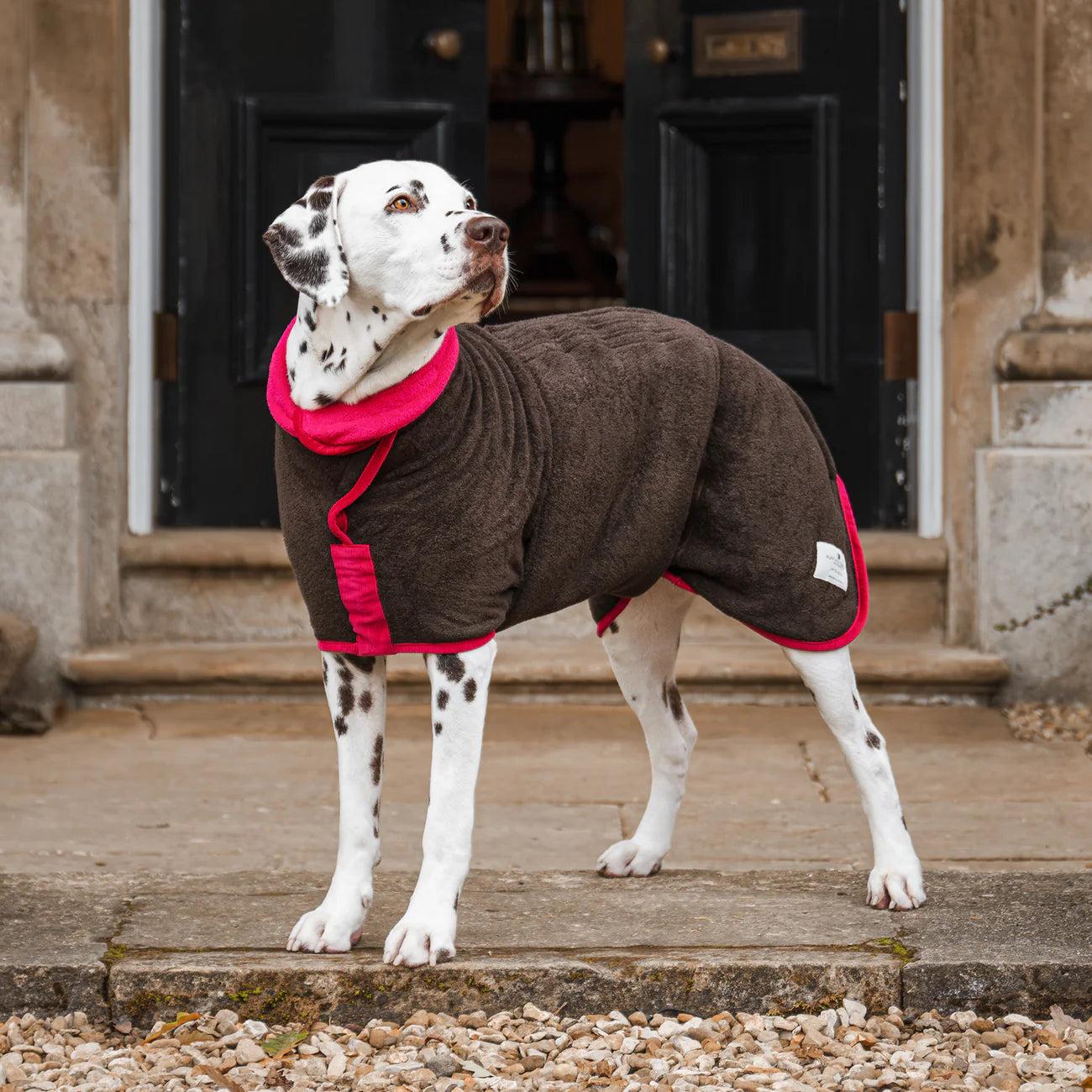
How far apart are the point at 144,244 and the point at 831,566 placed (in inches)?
130

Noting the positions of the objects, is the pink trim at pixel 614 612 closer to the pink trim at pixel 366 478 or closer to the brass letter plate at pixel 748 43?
the pink trim at pixel 366 478

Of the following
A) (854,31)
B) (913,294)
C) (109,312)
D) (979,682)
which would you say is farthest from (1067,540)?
(109,312)

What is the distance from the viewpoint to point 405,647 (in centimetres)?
274

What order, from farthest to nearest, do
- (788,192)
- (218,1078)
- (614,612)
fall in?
(788,192) < (614,612) < (218,1078)

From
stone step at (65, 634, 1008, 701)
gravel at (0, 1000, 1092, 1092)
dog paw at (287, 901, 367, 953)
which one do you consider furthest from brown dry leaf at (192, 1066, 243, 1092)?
stone step at (65, 634, 1008, 701)

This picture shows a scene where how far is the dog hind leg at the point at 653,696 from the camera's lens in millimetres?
3338

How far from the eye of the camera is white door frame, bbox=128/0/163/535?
557 centimetres

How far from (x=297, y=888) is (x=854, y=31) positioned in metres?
3.79

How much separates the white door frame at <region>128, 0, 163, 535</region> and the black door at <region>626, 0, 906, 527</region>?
5.39 ft

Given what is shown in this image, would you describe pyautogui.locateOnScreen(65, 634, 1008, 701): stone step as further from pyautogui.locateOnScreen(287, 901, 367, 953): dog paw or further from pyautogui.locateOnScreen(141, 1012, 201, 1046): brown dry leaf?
pyautogui.locateOnScreen(141, 1012, 201, 1046): brown dry leaf

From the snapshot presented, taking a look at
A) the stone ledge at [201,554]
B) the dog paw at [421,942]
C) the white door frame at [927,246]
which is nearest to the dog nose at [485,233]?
the dog paw at [421,942]

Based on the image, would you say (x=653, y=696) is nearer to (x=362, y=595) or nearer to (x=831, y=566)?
(x=831, y=566)

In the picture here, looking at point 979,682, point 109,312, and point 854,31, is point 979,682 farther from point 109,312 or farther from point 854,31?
point 109,312

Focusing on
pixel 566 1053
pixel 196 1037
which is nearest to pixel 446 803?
pixel 566 1053
